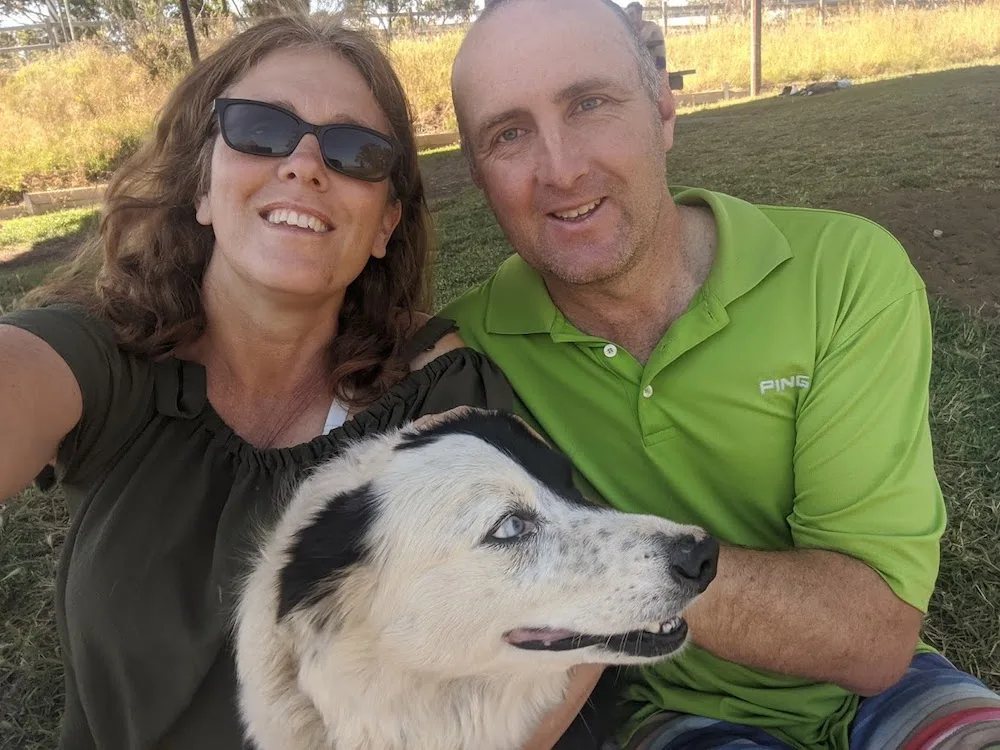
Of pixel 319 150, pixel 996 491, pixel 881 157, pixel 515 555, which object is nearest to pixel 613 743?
pixel 515 555

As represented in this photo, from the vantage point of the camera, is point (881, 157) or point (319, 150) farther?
point (881, 157)

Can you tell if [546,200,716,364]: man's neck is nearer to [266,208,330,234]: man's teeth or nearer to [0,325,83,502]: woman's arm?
[266,208,330,234]: man's teeth

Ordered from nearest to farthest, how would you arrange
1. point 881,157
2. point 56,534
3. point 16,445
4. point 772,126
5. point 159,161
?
point 16,445 → point 159,161 → point 56,534 → point 881,157 → point 772,126

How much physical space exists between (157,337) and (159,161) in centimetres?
58

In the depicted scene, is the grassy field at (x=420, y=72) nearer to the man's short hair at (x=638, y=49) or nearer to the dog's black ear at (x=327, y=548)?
the man's short hair at (x=638, y=49)

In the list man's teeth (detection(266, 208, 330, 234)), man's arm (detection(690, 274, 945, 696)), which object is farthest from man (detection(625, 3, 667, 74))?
man's teeth (detection(266, 208, 330, 234))

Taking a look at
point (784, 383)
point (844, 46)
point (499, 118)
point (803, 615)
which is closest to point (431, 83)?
point (844, 46)

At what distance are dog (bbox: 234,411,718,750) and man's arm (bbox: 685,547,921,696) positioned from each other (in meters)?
0.16

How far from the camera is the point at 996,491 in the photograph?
293cm

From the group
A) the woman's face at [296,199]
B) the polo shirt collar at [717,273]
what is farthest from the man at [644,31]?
the woman's face at [296,199]

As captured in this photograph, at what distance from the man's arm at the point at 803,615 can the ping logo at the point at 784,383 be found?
385 millimetres

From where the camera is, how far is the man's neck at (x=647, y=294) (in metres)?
1.89

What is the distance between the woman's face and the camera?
1670 millimetres

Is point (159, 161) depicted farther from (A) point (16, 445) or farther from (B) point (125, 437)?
(A) point (16, 445)
